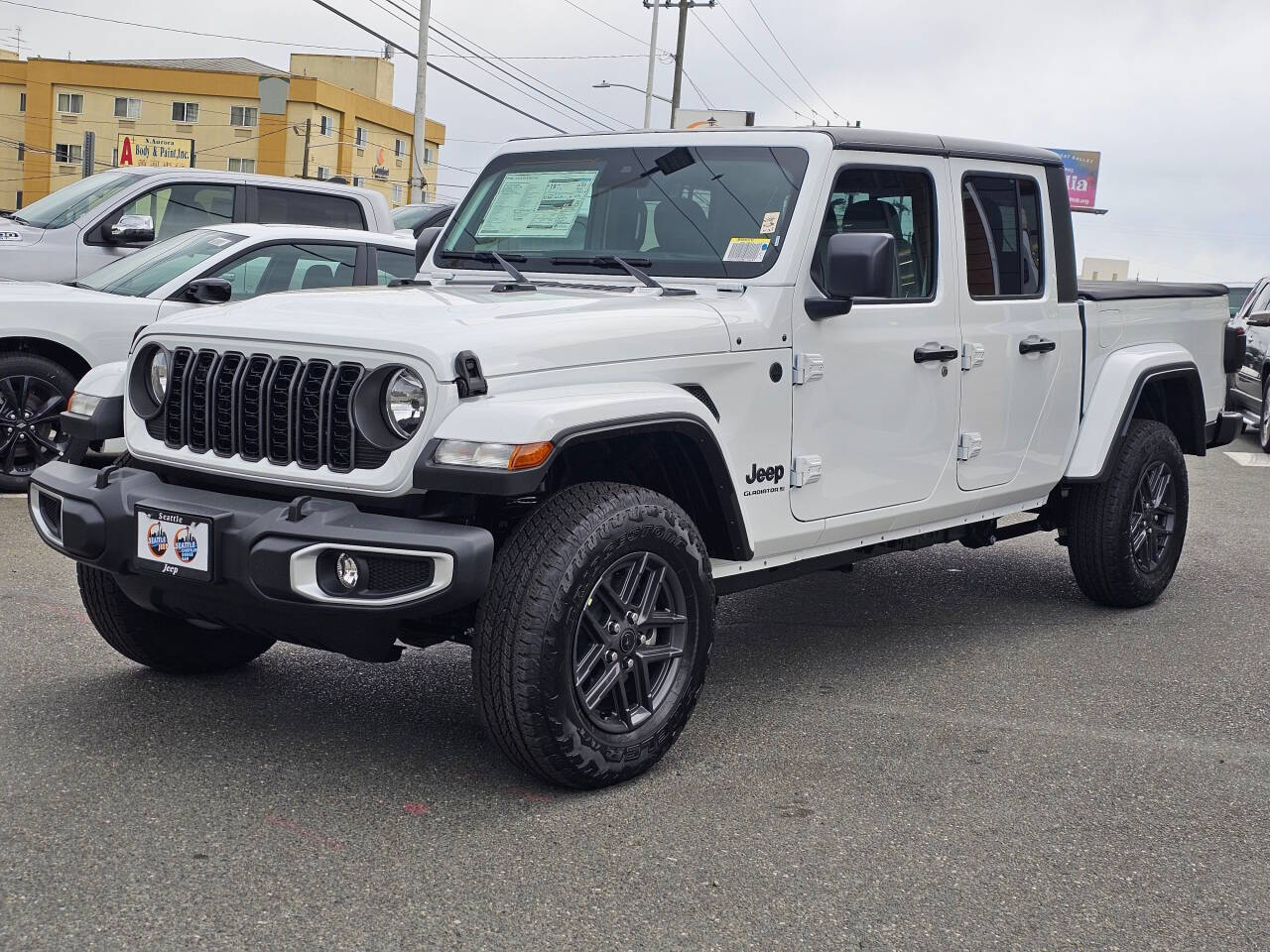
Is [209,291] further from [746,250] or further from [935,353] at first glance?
[935,353]

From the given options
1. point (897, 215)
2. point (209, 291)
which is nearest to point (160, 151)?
point (209, 291)

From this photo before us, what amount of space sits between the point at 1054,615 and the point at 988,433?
4.42 ft

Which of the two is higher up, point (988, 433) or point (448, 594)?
point (988, 433)

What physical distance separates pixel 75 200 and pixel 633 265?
20.0ft

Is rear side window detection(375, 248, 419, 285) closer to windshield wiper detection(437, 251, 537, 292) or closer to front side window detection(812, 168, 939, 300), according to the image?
windshield wiper detection(437, 251, 537, 292)

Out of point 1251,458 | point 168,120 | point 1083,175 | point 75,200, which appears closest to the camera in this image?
point 75,200

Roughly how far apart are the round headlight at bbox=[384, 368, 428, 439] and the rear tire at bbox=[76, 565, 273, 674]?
3.84 feet

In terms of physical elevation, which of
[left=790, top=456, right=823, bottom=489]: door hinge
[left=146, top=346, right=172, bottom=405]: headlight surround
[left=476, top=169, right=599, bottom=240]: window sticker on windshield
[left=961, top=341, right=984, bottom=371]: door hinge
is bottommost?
[left=790, top=456, right=823, bottom=489]: door hinge

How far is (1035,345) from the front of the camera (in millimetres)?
5715

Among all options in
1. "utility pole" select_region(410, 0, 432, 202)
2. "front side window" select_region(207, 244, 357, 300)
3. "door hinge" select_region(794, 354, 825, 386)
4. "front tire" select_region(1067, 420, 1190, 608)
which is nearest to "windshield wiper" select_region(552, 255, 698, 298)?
"door hinge" select_region(794, 354, 825, 386)

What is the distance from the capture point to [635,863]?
3570 millimetres

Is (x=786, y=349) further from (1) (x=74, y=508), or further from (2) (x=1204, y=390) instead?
(2) (x=1204, y=390)

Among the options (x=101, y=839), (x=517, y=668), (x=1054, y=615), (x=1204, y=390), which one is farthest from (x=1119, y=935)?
(x=1204, y=390)

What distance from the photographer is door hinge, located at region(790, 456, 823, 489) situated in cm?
464
